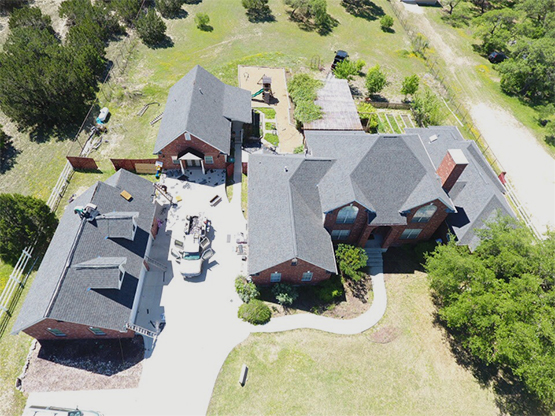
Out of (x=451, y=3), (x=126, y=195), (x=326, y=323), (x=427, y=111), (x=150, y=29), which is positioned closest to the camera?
(x=326, y=323)

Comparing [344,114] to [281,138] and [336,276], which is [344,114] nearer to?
[281,138]

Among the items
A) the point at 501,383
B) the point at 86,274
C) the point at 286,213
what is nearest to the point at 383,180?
the point at 286,213

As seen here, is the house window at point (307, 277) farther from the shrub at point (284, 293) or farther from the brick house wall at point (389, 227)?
the brick house wall at point (389, 227)

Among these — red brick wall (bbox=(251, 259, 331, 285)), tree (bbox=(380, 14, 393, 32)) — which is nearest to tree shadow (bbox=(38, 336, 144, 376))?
red brick wall (bbox=(251, 259, 331, 285))

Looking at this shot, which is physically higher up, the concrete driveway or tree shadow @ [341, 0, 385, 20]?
tree shadow @ [341, 0, 385, 20]

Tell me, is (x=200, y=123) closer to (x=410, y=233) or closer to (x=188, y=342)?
(x=188, y=342)

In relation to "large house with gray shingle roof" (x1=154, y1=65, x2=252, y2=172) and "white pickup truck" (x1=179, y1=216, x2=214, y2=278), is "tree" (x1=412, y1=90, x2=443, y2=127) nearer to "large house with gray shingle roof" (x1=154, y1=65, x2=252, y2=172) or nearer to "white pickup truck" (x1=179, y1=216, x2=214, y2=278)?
"large house with gray shingle roof" (x1=154, y1=65, x2=252, y2=172)

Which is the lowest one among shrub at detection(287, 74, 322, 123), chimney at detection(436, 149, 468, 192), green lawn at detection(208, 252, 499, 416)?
green lawn at detection(208, 252, 499, 416)

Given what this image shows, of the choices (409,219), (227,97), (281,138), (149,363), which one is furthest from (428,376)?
(227,97)
